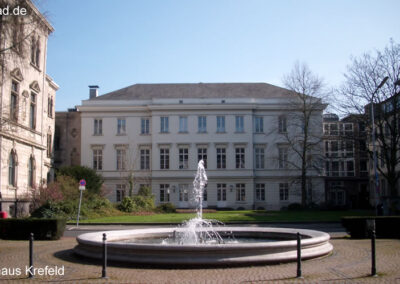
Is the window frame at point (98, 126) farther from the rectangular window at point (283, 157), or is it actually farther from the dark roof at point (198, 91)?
the rectangular window at point (283, 157)

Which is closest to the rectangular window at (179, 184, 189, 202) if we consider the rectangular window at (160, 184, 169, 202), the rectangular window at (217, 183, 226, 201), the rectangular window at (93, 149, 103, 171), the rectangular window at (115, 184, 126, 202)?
the rectangular window at (160, 184, 169, 202)

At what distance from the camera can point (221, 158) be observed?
56.3 meters

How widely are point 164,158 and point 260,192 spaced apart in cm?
1258

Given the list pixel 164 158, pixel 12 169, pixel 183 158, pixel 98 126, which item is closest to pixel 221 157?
pixel 183 158

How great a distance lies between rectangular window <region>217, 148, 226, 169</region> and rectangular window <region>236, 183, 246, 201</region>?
2970mm

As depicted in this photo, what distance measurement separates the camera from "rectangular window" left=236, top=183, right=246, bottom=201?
55.5 m

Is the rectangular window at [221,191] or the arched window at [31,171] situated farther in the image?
the rectangular window at [221,191]

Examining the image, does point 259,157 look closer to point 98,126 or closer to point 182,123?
point 182,123

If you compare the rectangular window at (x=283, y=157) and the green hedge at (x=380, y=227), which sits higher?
the rectangular window at (x=283, y=157)

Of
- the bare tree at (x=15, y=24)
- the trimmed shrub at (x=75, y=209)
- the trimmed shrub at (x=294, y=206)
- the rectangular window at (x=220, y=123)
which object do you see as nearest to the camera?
the bare tree at (x=15, y=24)

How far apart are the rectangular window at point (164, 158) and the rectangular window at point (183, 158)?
1608mm

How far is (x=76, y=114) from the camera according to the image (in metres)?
58.4

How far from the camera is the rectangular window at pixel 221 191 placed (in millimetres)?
55469

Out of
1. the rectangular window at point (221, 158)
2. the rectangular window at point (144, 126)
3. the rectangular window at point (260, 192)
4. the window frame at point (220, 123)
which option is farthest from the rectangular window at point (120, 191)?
the rectangular window at point (260, 192)
